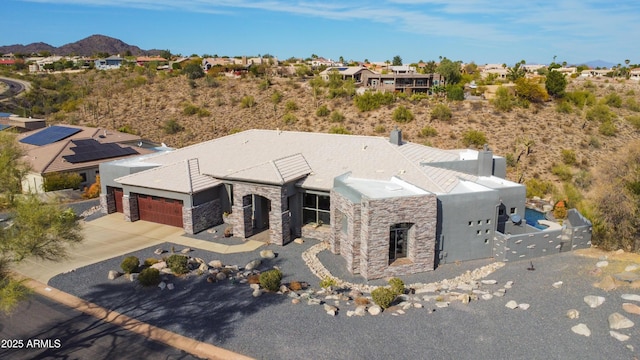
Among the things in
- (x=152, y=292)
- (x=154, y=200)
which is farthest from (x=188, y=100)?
(x=152, y=292)

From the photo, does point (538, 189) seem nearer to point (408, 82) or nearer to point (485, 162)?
point (485, 162)

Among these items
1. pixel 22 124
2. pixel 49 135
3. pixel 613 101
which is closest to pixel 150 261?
pixel 49 135

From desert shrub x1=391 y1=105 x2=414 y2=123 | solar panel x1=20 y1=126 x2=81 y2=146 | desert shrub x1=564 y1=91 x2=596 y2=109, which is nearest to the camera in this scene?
solar panel x1=20 y1=126 x2=81 y2=146

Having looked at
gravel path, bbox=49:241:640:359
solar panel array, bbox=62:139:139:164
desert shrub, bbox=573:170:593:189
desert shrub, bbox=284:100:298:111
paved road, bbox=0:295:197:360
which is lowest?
paved road, bbox=0:295:197:360

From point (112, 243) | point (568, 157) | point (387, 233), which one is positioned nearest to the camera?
point (387, 233)

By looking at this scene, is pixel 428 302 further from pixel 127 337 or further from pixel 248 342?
pixel 127 337

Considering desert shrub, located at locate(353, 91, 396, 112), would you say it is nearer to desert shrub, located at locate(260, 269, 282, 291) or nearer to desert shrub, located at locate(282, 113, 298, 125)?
desert shrub, located at locate(282, 113, 298, 125)

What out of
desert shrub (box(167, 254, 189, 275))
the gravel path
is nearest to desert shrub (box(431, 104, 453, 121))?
the gravel path
